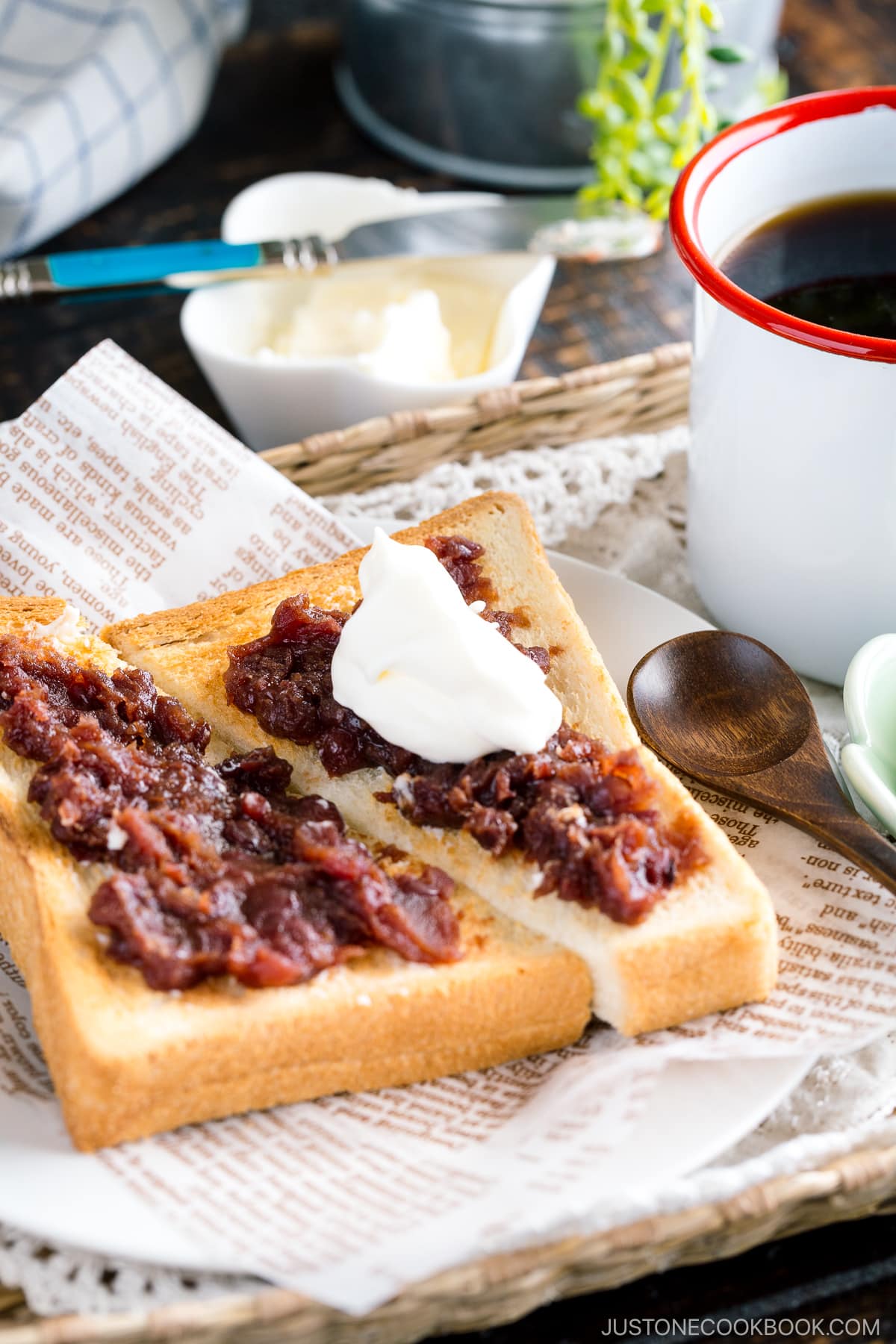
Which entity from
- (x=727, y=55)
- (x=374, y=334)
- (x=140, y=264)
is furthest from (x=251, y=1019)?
(x=727, y=55)

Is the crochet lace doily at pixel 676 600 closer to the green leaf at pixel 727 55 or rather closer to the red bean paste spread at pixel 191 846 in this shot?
the red bean paste spread at pixel 191 846

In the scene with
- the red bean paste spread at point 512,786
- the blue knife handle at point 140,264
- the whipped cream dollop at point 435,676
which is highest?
the blue knife handle at point 140,264

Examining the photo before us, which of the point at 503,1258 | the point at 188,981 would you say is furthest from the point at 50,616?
the point at 503,1258

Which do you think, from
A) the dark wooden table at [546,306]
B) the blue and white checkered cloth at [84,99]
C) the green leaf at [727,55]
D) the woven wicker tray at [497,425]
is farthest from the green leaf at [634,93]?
the blue and white checkered cloth at [84,99]

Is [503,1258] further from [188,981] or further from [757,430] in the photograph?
[757,430]

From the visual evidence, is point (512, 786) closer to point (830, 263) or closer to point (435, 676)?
point (435, 676)

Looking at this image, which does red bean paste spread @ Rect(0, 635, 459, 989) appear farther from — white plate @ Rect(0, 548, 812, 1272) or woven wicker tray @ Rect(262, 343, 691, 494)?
woven wicker tray @ Rect(262, 343, 691, 494)
